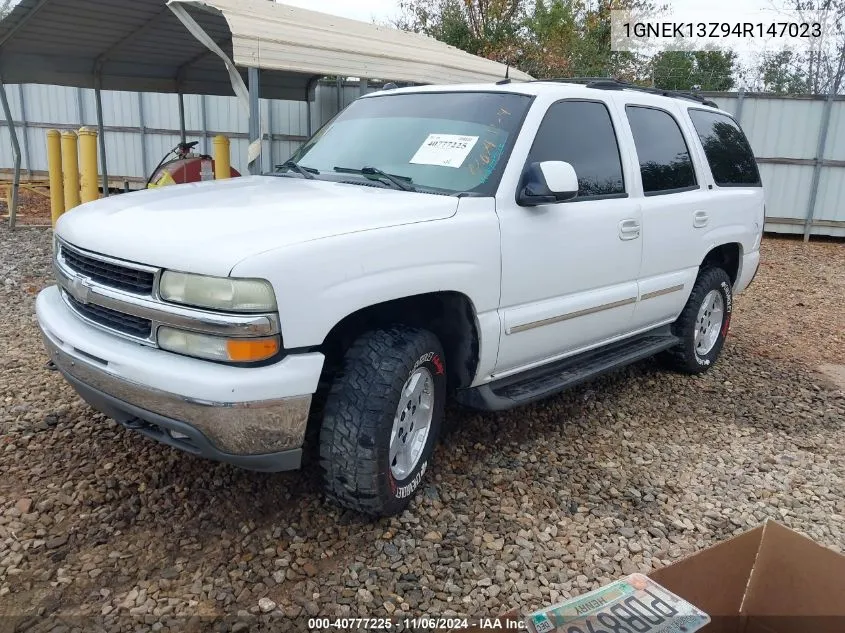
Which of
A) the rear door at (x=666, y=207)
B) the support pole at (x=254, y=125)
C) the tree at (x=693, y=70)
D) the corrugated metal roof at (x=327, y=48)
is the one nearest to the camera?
the rear door at (x=666, y=207)

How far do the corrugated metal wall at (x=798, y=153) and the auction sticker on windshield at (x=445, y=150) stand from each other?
1018 centimetres

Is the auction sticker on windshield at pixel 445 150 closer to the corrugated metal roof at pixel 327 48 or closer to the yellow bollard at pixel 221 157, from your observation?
the corrugated metal roof at pixel 327 48

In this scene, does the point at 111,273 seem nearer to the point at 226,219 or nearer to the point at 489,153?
the point at 226,219

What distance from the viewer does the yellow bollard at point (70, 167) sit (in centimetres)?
955

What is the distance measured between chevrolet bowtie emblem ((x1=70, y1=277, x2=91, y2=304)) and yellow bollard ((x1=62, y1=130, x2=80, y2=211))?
7390mm

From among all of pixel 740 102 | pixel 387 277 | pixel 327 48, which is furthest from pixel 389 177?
pixel 740 102

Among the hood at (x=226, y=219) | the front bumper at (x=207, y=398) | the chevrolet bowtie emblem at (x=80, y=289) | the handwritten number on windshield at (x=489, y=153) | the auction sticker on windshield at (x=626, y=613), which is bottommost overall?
the auction sticker on windshield at (x=626, y=613)

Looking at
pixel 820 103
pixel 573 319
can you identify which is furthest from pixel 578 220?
pixel 820 103

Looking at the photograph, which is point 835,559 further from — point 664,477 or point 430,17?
point 430,17

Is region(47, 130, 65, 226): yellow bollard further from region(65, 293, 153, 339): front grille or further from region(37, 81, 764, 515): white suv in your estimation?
region(65, 293, 153, 339): front grille

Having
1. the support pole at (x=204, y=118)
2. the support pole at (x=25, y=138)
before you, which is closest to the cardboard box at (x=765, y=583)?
the support pole at (x=204, y=118)

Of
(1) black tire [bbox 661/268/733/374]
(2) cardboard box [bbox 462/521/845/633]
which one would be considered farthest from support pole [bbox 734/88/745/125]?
(2) cardboard box [bbox 462/521/845/633]

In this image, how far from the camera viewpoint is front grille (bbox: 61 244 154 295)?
2695mm

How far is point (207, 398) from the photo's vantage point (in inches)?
98.0
